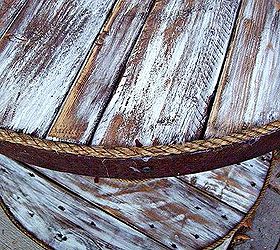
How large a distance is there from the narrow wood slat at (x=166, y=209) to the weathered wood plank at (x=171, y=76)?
651mm

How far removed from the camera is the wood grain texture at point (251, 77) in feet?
4.06

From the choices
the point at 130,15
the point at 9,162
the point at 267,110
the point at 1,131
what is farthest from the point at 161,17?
the point at 9,162

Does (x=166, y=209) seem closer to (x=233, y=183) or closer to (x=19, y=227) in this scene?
(x=233, y=183)

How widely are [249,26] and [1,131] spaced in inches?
24.7

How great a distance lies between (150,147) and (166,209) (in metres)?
0.71

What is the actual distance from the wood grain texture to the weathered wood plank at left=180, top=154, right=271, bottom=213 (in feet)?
2.08

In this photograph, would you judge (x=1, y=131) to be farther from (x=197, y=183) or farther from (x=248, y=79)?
(x=197, y=183)

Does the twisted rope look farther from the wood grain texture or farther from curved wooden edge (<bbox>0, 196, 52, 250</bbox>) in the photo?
curved wooden edge (<bbox>0, 196, 52, 250</bbox>)

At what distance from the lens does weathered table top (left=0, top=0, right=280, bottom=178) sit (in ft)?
3.98

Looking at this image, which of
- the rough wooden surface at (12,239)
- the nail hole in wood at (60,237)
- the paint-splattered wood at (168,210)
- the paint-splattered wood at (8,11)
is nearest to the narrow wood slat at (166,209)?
the paint-splattered wood at (168,210)

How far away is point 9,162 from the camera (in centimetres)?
189

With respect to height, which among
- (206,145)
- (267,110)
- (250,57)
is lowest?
(206,145)

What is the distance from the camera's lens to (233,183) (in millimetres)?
1895

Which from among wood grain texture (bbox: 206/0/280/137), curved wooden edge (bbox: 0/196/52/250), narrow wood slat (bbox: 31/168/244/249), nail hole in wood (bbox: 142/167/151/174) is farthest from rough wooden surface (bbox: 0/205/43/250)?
wood grain texture (bbox: 206/0/280/137)
